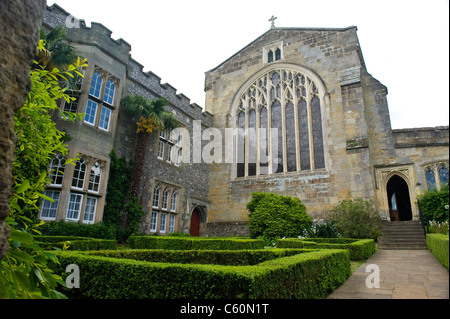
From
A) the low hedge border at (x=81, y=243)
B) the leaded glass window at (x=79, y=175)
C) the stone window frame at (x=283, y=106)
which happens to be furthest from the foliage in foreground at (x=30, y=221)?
the stone window frame at (x=283, y=106)

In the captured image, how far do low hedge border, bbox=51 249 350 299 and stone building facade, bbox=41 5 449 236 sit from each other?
22.0ft

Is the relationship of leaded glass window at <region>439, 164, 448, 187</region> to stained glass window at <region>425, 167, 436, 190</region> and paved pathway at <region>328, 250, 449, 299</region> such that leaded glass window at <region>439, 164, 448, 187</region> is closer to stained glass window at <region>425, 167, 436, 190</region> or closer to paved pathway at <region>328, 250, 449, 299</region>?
stained glass window at <region>425, 167, 436, 190</region>

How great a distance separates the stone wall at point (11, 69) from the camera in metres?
1.40

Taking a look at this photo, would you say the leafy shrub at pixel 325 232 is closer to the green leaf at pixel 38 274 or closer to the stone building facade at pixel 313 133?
the stone building facade at pixel 313 133

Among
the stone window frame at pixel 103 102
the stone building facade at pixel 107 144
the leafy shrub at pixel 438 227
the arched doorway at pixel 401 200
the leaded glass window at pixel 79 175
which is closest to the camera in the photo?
the leafy shrub at pixel 438 227

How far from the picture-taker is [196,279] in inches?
115

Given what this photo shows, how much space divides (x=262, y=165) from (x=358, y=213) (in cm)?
651

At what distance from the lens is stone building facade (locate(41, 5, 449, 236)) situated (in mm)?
11156

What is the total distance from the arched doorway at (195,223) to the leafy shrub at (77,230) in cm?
648

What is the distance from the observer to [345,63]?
51.5 ft

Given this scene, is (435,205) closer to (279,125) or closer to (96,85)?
(279,125)

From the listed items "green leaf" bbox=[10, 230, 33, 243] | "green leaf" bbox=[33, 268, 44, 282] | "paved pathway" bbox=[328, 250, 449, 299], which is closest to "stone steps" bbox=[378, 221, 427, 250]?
"paved pathway" bbox=[328, 250, 449, 299]

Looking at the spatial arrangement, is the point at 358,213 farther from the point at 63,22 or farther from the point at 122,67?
the point at 63,22
